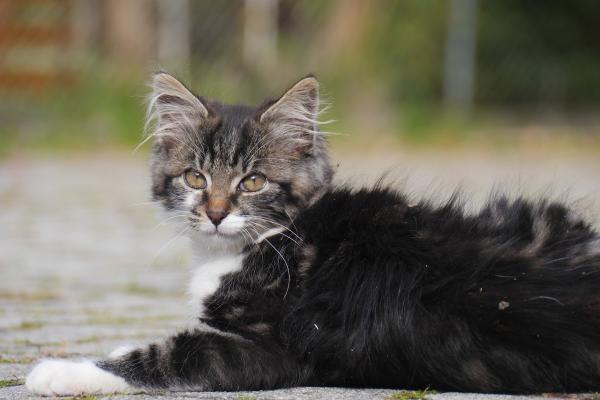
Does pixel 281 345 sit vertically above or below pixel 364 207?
below

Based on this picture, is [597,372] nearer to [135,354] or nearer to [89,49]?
[135,354]

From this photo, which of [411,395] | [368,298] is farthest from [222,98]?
[411,395]

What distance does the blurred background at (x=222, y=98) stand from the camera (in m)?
6.08

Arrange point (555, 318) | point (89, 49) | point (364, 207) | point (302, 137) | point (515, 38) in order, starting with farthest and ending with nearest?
point (515, 38) → point (89, 49) → point (302, 137) → point (364, 207) → point (555, 318)

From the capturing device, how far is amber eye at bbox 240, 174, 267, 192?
155 inches

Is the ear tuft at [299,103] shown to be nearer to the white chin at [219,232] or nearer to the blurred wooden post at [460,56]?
the white chin at [219,232]

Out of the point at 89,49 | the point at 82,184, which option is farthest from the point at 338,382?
the point at 89,49

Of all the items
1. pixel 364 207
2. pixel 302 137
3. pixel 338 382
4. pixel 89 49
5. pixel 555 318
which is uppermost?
pixel 89 49

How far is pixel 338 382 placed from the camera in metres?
3.46

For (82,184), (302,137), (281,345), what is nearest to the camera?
(281,345)

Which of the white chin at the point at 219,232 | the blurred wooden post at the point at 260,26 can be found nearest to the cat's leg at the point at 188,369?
the white chin at the point at 219,232

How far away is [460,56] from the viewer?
55.8 feet

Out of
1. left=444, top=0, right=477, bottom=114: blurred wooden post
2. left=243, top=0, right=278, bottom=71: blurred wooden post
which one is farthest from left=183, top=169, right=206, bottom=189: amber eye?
left=444, top=0, right=477, bottom=114: blurred wooden post

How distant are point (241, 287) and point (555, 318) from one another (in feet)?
3.70
